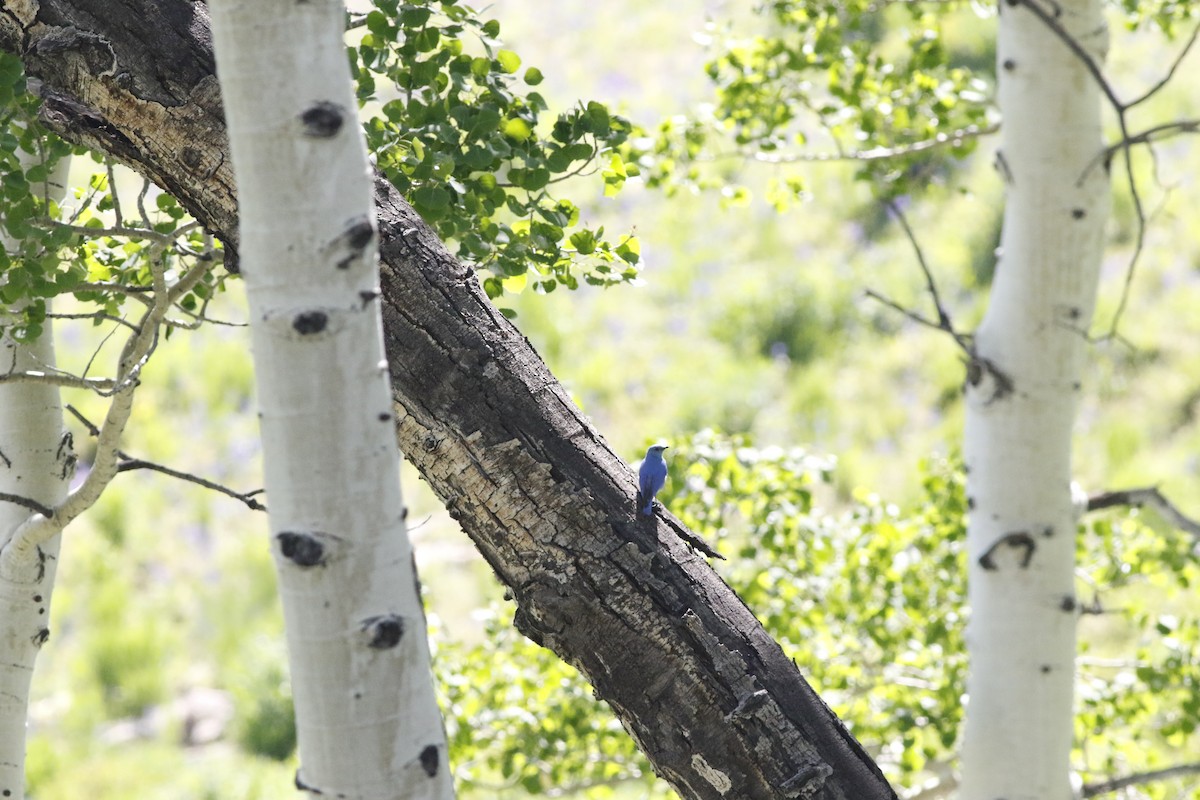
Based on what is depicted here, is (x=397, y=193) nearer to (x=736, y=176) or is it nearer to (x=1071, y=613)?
(x=1071, y=613)

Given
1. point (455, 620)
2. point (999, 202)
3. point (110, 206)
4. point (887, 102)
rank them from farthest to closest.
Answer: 1. point (999, 202)
2. point (455, 620)
3. point (887, 102)
4. point (110, 206)

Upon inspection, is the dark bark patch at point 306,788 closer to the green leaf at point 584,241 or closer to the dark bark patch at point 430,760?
the dark bark patch at point 430,760

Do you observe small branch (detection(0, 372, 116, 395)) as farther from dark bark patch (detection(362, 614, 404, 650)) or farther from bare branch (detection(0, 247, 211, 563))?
dark bark patch (detection(362, 614, 404, 650))

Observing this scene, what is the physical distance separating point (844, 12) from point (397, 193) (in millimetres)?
2732

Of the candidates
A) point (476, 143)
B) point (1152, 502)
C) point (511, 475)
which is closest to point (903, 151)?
point (1152, 502)

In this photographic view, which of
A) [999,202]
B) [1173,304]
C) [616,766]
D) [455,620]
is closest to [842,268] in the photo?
[999,202]

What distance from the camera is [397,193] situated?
86.2 inches

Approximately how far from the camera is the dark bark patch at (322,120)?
1.43 m

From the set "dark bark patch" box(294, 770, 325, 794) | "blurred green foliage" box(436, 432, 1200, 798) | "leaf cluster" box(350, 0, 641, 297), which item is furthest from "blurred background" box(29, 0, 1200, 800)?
"dark bark patch" box(294, 770, 325, 794)

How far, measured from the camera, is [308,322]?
1.43 metres

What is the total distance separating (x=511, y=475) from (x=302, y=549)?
2.25 feet

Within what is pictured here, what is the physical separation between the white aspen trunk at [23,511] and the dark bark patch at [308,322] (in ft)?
5.05

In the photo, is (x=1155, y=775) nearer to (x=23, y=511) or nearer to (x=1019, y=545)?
(x=1019, y=545)

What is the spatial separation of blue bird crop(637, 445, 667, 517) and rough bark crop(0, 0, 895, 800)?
0.05 m
